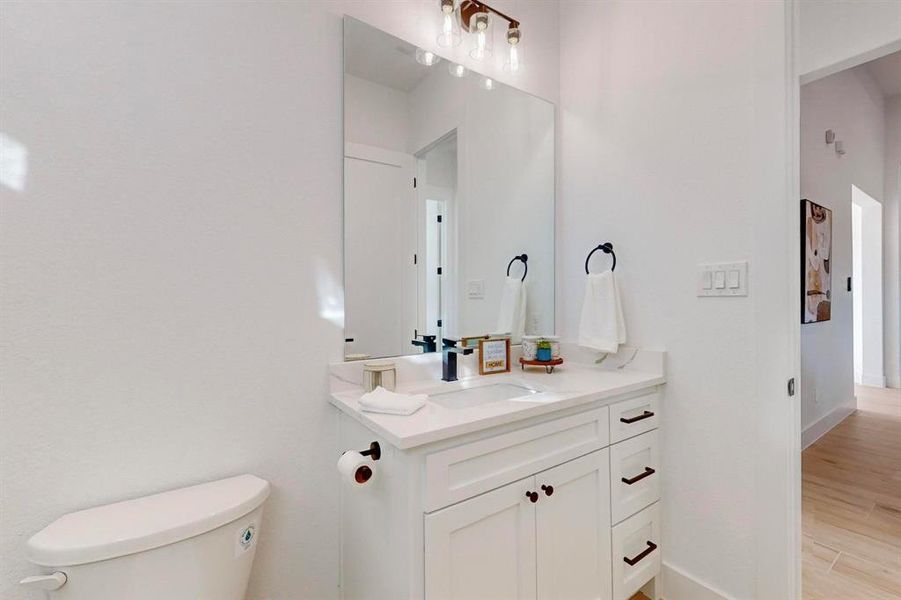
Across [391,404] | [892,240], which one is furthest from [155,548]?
[892,240]

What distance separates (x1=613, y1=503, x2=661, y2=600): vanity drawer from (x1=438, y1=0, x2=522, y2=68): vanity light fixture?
6.38 feet

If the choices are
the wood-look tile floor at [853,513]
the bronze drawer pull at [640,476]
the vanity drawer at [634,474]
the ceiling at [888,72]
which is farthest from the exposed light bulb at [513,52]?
the ceiling at [888,72]

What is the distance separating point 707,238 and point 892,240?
16.3 ft

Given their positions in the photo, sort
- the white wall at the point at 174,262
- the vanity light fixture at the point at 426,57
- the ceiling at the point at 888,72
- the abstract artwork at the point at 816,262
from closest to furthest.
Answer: the white wall at the point at 174,262 < the vanity light fixture at the point at 426,57 < the abstract artwork at the point at 816,262 < the ceiling at the point at 888,72

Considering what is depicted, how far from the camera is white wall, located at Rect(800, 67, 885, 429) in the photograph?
309cm

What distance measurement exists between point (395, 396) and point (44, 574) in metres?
0.87

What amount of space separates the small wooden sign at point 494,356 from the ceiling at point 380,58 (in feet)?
3.56

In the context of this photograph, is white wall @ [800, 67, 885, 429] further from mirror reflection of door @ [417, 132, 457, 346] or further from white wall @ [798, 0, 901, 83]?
mirror reflection of door @ [417, 132, 457, 346]

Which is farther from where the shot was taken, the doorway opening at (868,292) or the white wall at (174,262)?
the doorway opening at (868,292)

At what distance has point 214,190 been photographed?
1.22 m

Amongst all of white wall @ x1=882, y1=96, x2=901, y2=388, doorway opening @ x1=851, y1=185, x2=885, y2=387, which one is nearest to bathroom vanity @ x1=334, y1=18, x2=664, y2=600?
doorway opening @ x1=851, y1=185, x2=885, y2=387

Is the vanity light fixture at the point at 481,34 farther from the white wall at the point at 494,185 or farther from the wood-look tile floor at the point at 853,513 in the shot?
the wood-look tile floor at the point at 853,513

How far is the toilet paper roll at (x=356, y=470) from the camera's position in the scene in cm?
106

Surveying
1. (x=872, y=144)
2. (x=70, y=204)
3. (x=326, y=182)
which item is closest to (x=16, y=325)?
(x=70, y=204)
